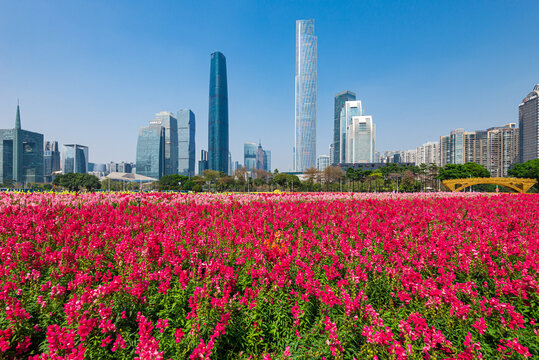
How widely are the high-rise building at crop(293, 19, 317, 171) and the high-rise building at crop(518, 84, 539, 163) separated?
10952cm

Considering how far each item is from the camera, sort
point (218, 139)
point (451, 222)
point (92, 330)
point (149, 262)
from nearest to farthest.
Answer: point (92, 330) → point (149, 262) → point (451, 222) → point (218, 139)

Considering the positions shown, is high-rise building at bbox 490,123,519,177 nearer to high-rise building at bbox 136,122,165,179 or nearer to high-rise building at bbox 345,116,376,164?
high-rise building at bbox 345,116,376,164

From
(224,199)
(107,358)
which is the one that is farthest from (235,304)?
(224,199)

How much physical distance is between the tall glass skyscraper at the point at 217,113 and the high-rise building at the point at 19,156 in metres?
106

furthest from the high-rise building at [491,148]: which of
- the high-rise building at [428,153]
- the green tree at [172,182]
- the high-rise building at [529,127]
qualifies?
the green tree at [172,182]

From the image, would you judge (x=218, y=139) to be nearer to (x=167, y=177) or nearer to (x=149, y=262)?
(x=167, y=177)

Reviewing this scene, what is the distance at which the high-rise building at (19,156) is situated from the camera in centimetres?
13800

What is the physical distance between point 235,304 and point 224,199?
9.37 m

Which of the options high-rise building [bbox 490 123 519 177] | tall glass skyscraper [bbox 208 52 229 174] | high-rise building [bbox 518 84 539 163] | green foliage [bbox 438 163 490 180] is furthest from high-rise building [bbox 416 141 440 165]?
tall glass skyscraper [bbox 208 52 229 174]

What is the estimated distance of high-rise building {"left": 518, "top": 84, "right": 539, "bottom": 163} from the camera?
99.4 metres

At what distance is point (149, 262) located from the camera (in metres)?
3.44

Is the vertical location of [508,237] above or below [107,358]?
above

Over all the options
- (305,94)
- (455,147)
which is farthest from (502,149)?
(305,94)

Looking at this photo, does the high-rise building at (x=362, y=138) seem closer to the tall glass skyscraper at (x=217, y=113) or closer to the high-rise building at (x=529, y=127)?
the high-rise building at (x=529, y=127)
